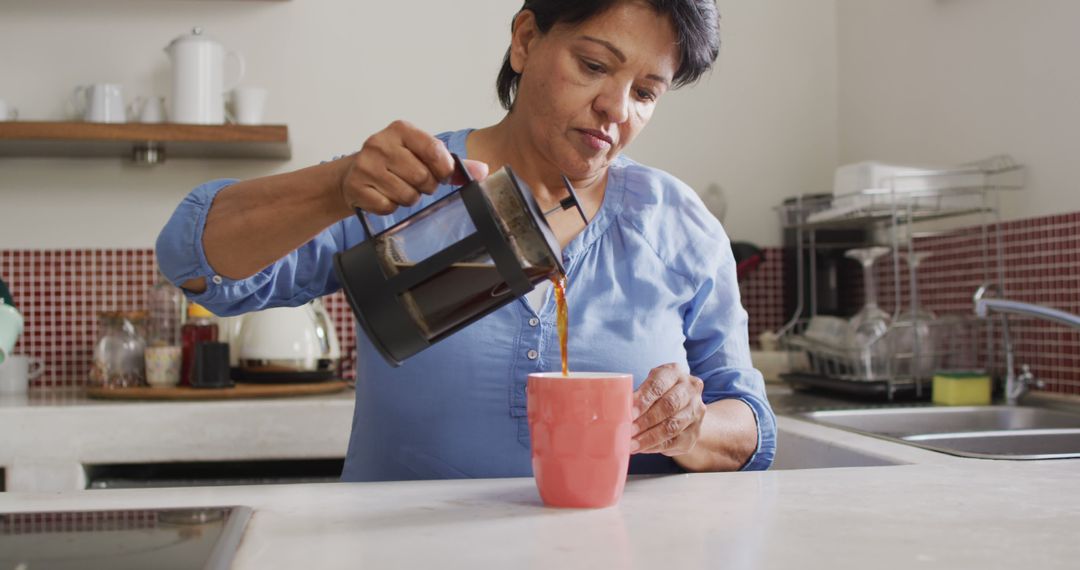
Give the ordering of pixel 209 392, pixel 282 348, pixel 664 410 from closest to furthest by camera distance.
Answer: pixel 664 410
pixel 209 392
pixel 282 348

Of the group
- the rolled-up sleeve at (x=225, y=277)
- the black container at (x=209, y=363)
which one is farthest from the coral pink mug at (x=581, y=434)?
the black container at (x=209, y=363)

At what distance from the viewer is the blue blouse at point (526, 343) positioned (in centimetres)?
104

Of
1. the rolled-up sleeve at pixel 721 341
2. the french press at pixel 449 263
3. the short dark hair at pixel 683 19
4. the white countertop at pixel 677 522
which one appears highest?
the short dark hair at pixel 683 19

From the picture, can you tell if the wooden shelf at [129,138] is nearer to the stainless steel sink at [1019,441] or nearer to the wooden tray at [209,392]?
the wooden tray at [209,392]

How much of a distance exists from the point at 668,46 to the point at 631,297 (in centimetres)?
27

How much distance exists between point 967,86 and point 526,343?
1.44m

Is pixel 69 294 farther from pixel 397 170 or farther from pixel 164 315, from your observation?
pixel 397 170

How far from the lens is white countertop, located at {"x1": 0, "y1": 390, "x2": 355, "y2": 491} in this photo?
1887 millimetres

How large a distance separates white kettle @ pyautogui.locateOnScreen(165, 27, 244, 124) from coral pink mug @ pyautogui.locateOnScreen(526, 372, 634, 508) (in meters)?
1.75

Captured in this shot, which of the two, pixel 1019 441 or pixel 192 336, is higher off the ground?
pixel 192 336

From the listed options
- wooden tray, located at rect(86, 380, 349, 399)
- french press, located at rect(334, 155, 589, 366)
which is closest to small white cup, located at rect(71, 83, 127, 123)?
wooden tray, located at rect(86, 380, 349, 399)

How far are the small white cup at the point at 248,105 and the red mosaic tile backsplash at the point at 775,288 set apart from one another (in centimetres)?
43

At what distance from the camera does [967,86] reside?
6.82ft

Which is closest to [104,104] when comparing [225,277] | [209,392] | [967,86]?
[209,392]
